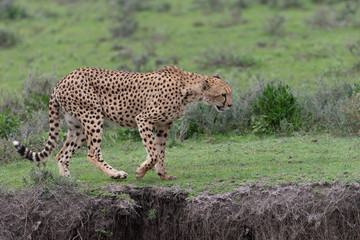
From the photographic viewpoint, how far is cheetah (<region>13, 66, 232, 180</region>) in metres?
7.14

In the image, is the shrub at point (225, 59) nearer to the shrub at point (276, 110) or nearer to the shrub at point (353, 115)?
the shrub at point (276, 110)

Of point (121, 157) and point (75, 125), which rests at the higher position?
point (75, 125)

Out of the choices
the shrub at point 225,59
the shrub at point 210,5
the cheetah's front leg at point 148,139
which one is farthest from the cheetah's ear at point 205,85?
the shrub at point 210,5

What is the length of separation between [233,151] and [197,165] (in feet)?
2.79

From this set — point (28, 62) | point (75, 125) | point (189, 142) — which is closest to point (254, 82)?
point (189, 142)

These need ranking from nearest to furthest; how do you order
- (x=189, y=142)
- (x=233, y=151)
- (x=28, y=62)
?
(x=233, y=151)
(x=189, y=142)
(x=28, y=62)

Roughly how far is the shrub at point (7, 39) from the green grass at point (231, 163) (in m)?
9.43

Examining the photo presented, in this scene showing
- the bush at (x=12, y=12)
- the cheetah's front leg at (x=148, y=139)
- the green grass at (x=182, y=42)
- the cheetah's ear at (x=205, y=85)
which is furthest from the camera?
the bush at (x=12, y=12)

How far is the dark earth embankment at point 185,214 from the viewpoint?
20.7ft

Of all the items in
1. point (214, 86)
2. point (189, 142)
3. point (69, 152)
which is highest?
point (214, 86)

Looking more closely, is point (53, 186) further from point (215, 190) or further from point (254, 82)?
point (254, 82)

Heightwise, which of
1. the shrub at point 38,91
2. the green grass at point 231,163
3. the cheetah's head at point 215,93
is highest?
the cheetah's head at point 215,93

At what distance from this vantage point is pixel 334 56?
1429cm

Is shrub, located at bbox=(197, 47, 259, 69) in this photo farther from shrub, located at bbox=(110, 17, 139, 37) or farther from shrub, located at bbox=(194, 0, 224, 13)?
shrub, located at bbox=(194, 0, 224, 13)
